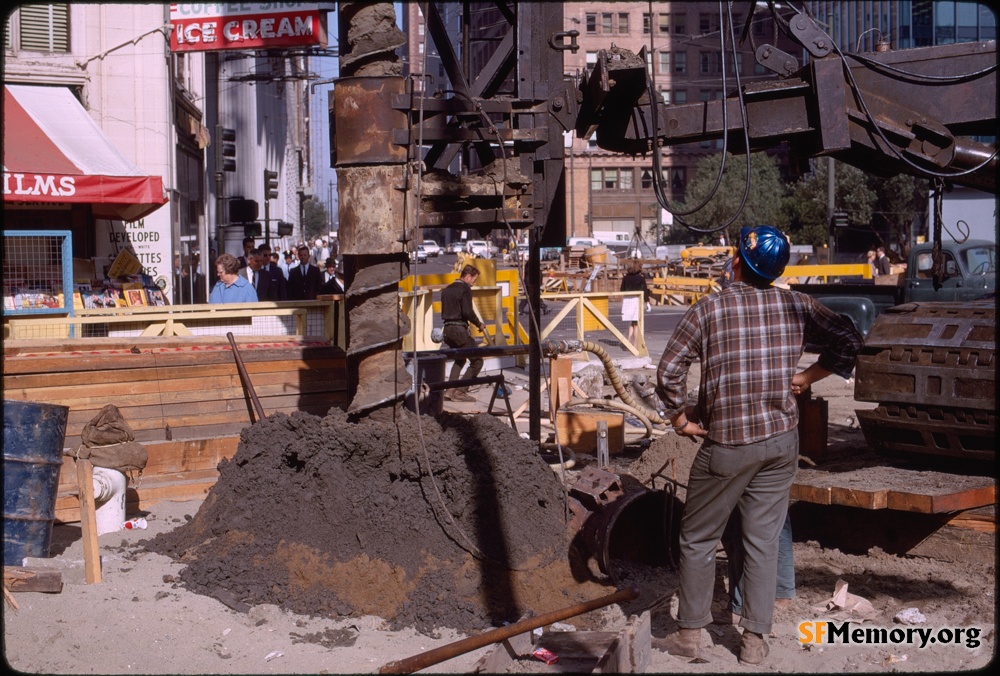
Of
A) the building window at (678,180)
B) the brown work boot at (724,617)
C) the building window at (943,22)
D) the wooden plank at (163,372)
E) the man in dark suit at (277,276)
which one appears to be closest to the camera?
the brown work boot at (724,617)

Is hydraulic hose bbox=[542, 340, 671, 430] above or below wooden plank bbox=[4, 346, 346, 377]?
below

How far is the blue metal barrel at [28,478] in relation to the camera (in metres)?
6.02

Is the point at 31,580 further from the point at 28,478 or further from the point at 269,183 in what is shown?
the point at 269,183

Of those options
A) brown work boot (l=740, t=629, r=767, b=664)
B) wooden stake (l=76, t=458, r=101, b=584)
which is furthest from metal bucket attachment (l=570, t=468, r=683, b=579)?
wooden stake (l=76, t=458, r=101, b=584)

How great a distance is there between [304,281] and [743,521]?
1320 cm

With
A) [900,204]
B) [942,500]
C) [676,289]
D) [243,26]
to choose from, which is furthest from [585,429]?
[900,204]

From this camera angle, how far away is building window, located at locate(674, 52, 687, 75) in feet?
274

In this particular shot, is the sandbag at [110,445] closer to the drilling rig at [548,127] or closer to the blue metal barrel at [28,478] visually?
the blue metal barrel at [28,478]

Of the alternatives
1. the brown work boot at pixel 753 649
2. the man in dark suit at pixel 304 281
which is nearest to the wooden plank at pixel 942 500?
the brown work boot at pixel 753 649

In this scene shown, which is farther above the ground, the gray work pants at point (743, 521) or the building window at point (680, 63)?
the building window at point (680, 63)

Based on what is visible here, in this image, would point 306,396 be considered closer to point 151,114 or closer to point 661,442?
point 661,442

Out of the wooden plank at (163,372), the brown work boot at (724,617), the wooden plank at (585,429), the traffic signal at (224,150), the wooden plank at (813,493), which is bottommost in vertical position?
the brown work boot at (724,617)

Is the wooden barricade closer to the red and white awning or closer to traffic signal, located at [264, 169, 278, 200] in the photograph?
traffic signal, located at [264, 169, 278, 200]

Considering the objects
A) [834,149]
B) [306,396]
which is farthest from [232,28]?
[834,149]
